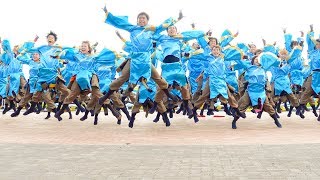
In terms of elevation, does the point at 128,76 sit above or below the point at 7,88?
above

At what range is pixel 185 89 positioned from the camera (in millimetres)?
10172

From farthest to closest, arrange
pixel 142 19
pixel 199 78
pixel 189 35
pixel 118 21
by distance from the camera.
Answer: pixel 199 78, pixel 189 35, pixel 142 19, pixel 118 21

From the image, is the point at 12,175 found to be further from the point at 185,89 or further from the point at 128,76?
the point at 185,89

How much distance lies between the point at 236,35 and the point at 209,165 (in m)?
7.19

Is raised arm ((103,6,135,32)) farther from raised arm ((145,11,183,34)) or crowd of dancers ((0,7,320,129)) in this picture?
raised arm ((145,11,183,34))

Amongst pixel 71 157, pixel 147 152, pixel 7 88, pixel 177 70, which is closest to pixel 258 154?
pixel 147 152

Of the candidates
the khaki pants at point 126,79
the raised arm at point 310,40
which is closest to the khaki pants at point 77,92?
the khaki pants at point 126,79

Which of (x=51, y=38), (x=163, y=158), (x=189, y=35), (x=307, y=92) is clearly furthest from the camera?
(x=307, y=92)

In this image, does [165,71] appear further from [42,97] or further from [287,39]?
[287,39]

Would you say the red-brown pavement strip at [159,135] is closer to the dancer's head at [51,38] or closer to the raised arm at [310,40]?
the dancer's head at [51,38]

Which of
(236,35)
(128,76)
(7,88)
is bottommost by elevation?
(7,88)

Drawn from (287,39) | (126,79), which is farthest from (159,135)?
(287,39)

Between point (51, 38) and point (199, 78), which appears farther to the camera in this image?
point (199, 78)

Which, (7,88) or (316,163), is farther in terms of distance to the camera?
(7,88)
